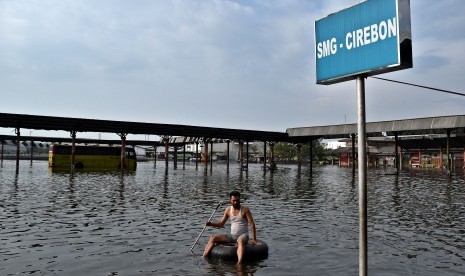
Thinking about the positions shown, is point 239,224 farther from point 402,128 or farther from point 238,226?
point 402,128

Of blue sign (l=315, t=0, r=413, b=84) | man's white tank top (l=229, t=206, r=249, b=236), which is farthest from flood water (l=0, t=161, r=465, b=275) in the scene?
blue sign (l=315, t=0, r=413, b=84)

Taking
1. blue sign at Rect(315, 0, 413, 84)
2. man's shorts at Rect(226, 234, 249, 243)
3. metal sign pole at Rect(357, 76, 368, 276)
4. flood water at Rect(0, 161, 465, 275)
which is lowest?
flood water at Rect(0, 161, 465, 275)

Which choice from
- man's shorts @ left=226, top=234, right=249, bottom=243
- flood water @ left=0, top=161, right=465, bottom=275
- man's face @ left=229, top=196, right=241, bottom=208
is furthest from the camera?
man's shorts @ left=226, top=234, right=249, bottom=243

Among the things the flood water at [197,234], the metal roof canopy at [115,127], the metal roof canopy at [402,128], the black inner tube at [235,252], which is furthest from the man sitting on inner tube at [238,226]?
the metal roof canopy at [402,128]

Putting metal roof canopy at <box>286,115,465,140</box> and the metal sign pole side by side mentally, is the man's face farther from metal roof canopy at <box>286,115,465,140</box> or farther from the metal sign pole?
metal roof canopy at <box>286,115,465,140</box>

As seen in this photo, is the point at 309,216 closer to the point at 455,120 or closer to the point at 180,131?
the point at 455,120

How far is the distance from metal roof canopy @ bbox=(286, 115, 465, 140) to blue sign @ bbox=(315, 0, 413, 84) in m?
41.7

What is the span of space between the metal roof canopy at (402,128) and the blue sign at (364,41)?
137 feet

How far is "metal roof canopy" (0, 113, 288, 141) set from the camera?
4262cm

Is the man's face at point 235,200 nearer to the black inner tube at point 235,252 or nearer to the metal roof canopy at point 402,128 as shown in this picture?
the black inner tube at point 235,252

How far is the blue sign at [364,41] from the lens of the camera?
182 inches

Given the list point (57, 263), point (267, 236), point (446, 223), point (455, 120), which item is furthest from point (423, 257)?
point (455, 120)

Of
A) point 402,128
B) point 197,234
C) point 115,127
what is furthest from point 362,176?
point 115,127

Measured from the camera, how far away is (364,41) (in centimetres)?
497
